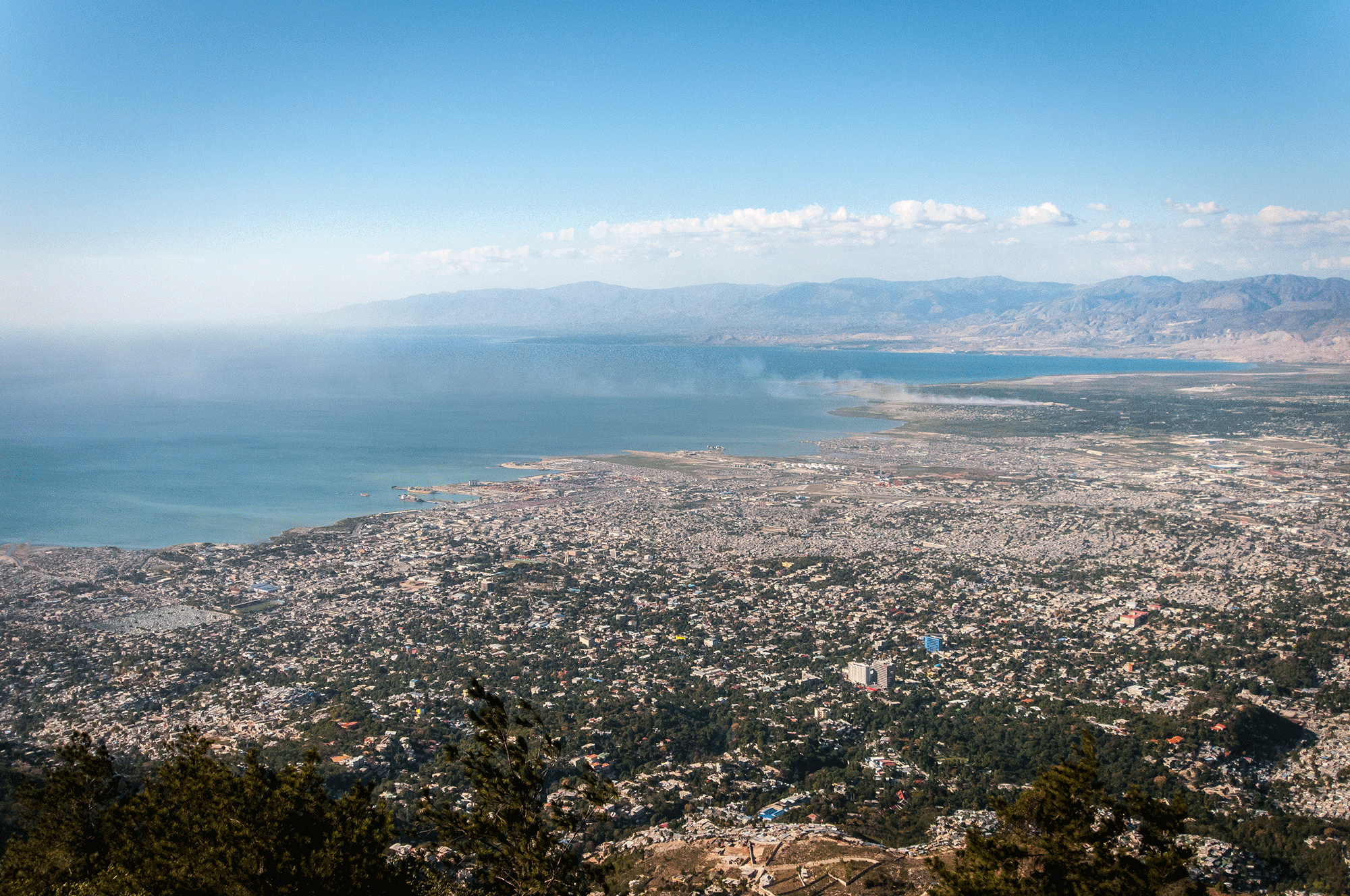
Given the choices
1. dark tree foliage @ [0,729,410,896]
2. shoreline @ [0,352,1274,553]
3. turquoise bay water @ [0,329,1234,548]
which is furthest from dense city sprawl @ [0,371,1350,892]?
turquoise bay water @ [0,329,1234,548]

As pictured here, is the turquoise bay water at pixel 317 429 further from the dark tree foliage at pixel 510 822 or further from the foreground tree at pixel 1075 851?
the foreground tree at pixel 1075 851

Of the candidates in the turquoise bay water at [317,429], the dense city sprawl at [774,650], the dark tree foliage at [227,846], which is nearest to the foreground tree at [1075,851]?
the dark tree foliage at [227,846]

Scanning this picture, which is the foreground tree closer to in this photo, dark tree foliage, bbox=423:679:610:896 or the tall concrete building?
dark tree foliage, bbox=423:679:610:896

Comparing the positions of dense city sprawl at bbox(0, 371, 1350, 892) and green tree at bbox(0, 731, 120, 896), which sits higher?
green tree at bbox(0, 731, 120, 896)

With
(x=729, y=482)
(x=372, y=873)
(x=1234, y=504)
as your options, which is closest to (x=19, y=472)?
(x=729, y=482)

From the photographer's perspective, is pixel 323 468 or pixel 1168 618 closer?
pixel 1168 618

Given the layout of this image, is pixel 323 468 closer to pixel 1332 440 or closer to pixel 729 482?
pixel 729 482

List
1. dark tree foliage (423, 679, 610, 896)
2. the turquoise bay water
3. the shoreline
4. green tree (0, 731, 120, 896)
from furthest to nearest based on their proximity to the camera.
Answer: the turquoise bay water
the shoreline
green tree (0, 731, 120, 896)
dark tree foliage (423, 679, 610, 896)
